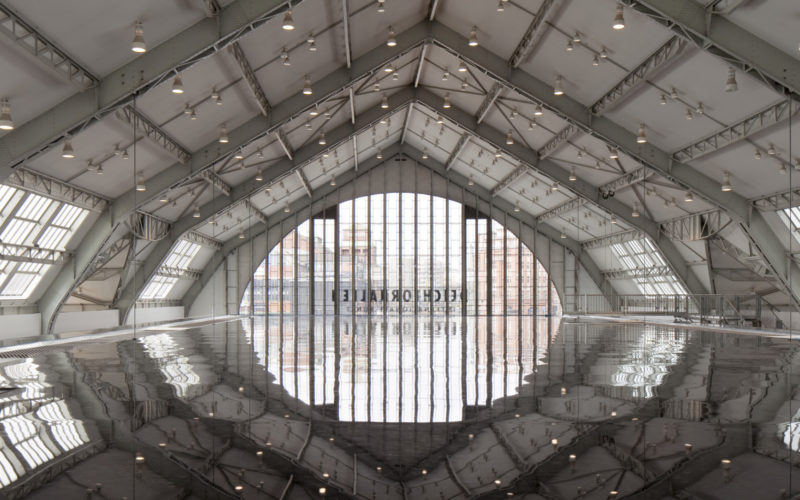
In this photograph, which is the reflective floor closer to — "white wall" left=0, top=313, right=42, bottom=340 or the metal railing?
"white wall" left=0, top=313, right=42, bottom=340

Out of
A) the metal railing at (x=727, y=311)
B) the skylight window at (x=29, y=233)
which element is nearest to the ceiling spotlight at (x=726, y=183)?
the metal railing at (x=727, y=311)

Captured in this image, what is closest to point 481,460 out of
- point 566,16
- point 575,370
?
point 575,370

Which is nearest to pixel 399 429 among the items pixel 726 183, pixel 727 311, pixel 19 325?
pixel 726 183

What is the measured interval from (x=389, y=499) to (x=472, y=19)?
1088 inches

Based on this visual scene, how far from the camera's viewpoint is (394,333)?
100.0 ft

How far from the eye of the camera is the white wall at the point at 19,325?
32.1 m

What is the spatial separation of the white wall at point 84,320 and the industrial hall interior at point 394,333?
0.21 meters

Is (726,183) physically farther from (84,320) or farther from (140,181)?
(84,320)

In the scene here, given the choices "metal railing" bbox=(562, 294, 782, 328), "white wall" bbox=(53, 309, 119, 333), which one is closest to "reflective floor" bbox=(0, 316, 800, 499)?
"metal railing" bbox=(562, 294, 782, 328)

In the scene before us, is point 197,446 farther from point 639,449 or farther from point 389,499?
point 639,449

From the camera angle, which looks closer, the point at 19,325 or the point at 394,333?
the point at 394,333

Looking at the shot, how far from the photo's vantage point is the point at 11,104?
21.0 meters

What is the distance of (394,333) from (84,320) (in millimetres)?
18684

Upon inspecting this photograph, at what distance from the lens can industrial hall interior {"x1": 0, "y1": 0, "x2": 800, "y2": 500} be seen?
22.5ft
